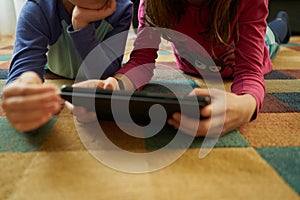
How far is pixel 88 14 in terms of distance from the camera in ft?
1.92

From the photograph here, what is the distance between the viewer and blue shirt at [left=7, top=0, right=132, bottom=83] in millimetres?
575

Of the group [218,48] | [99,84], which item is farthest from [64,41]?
[218,48]

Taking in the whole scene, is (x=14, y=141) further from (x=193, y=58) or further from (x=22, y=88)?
(x=193, y=58)

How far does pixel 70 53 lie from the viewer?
0.74 meters

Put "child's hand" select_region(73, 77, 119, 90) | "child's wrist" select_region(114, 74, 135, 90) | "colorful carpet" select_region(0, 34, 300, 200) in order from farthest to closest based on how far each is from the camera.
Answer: "child's wrist" select_region(114, 74, 135, 90) → "child's hand" select_region(73, 77, 119, 90) → "colorful carpet" select_region(0, 34, 300, 200)

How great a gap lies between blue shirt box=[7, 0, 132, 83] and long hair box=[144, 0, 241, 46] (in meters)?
0.08

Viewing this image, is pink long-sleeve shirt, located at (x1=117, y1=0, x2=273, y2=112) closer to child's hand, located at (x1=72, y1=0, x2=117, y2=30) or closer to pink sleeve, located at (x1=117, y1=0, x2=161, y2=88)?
pink sleeve, located at (x1=117, y1=0, x2=161, y2=88)

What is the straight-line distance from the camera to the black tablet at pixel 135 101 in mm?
398

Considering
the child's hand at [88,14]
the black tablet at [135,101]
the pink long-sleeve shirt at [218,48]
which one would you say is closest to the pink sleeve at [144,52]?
the pink long-sleeve shirt at [218,48]

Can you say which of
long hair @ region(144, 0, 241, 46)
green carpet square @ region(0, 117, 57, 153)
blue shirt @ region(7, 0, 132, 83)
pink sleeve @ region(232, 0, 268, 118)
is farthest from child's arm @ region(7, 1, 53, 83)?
pink sleeve @ region(232, 0, 268, 118)

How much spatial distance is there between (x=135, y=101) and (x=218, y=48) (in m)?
0.41

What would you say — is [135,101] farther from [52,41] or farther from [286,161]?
[52,41]

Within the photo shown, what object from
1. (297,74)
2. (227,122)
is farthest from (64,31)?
(297,74)

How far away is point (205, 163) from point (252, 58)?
0.89ft
